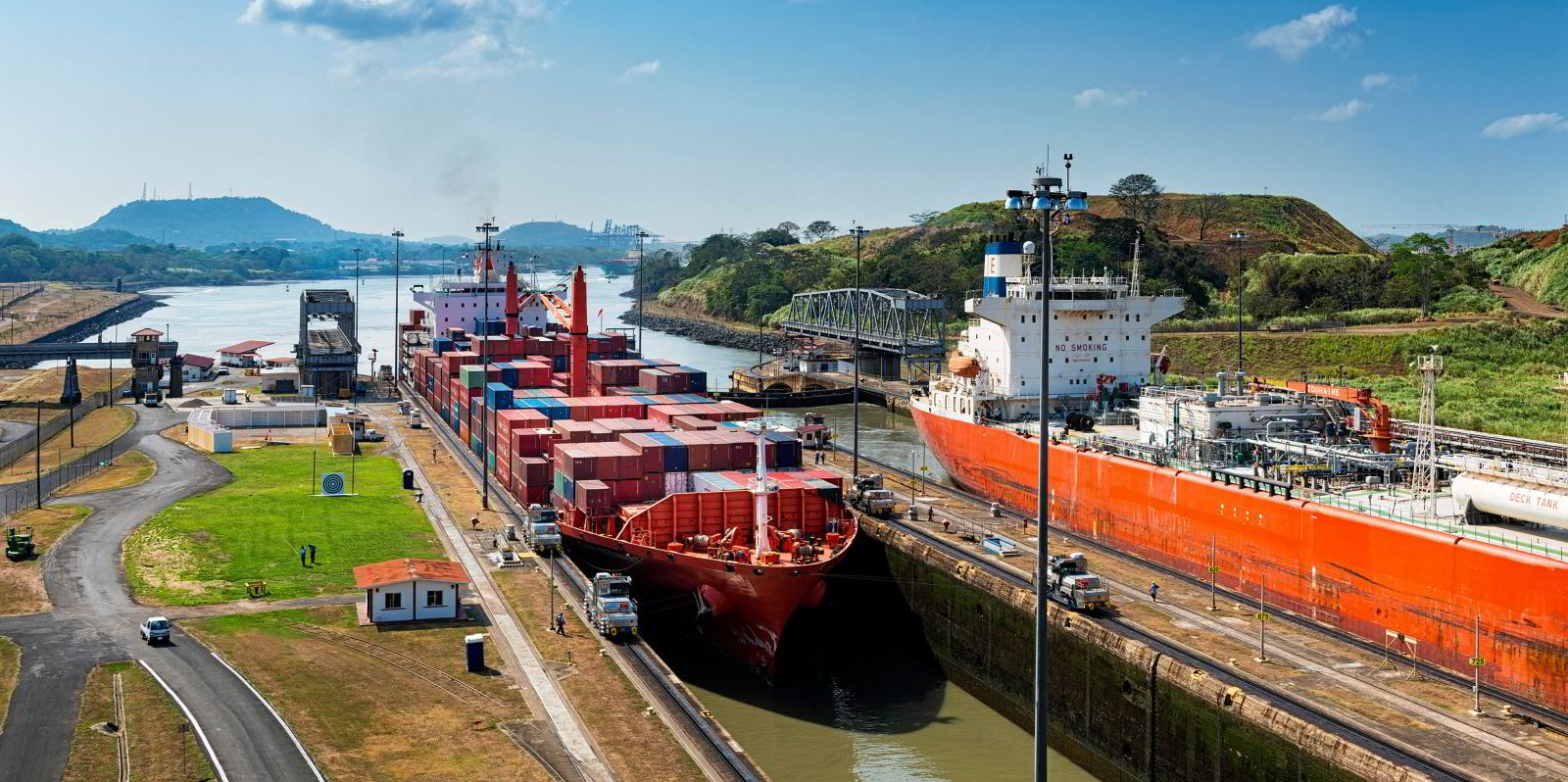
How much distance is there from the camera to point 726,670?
4588cm

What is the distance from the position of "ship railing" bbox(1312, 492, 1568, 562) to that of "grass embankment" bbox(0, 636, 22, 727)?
126ft

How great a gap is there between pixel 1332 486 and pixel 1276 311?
105 metres

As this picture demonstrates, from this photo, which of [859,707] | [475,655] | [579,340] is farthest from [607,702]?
[579,340]

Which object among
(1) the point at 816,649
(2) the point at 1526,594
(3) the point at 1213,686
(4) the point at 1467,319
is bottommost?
(1) the point at 816,649

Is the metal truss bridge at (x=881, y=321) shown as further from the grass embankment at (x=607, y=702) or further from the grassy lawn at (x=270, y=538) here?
the grass embankment at (x=607, y=702)

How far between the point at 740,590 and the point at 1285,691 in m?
17.5

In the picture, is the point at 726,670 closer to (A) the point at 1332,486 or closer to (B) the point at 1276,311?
(A) the point at 1332,486

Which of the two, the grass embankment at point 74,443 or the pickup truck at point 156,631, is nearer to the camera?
the pickup truck at point 156,631

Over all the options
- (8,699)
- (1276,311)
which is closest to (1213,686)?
(8,699)

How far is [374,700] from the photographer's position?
3509 cm

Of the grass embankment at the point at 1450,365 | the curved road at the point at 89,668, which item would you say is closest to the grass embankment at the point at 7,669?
the curved road at the point at 89,668

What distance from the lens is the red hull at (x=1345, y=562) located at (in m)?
32.6

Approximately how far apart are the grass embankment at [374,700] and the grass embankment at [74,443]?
33.5m

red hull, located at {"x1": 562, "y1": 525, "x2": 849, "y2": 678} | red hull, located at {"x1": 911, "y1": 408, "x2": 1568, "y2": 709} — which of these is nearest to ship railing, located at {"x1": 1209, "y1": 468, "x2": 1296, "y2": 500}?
red hull, located at {"x1": 911, "y1": 408, "x2": 1568, "y2": 709}
